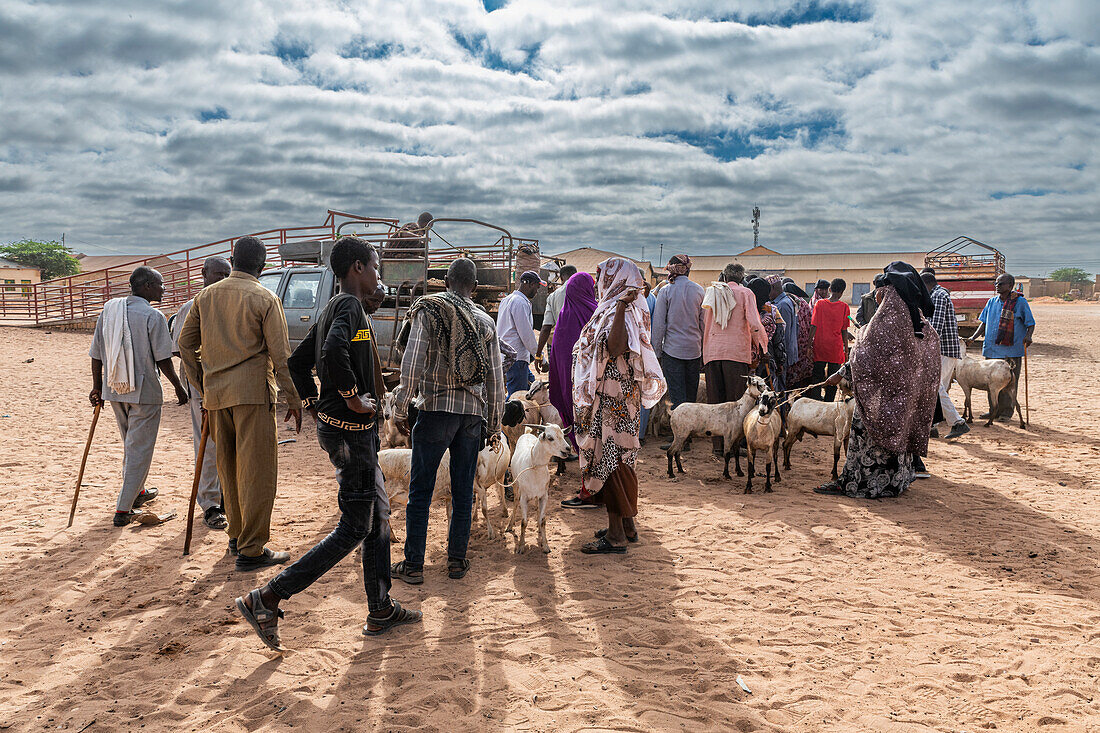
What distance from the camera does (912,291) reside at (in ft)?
20.7

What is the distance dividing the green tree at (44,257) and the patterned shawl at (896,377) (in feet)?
218

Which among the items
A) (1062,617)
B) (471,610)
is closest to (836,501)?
(1062,617)

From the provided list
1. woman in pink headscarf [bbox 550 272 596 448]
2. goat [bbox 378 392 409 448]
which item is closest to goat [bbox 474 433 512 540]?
woman in pink headscarf [bbox 550 272 596 448]

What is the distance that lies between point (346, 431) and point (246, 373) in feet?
4.42

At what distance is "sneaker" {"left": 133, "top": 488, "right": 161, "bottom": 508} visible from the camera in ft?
20.2

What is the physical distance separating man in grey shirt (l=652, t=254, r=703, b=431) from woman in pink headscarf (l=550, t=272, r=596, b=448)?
58.6 inches

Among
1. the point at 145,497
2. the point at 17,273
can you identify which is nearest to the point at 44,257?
the point at 17,273

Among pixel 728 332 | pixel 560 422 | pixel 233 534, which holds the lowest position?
pixel 233 534

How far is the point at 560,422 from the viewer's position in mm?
6902

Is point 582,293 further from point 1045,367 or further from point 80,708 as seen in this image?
point 1045,367

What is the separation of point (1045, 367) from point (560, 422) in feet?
50.6

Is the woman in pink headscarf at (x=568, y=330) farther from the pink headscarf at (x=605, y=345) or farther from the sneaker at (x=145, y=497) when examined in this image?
the sneaker at (x=145, y=497)

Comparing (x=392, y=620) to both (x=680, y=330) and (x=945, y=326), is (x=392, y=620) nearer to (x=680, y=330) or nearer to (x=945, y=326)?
(x=680, y=330)

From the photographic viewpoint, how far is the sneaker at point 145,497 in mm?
6163
